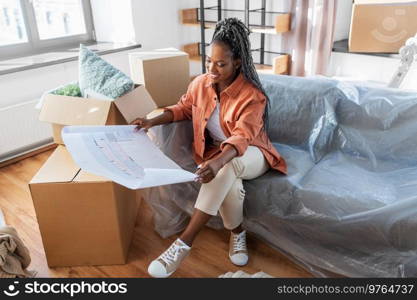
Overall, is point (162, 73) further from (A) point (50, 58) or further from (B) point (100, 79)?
(A) point (50, 58)

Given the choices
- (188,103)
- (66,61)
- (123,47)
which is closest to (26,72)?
(66,61)

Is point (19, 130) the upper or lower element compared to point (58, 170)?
lower

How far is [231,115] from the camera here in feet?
4.64

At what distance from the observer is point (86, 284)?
3.88 feet

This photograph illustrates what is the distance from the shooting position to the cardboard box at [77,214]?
4.41 ft

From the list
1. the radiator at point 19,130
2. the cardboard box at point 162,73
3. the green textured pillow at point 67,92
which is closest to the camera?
the green textured pillow at point 67,92

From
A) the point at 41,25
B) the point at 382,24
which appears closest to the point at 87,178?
the point at 41,25

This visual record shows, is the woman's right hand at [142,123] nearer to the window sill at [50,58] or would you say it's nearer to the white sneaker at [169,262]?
the white sneaker at [169,262]

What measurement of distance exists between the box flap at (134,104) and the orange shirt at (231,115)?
11cm

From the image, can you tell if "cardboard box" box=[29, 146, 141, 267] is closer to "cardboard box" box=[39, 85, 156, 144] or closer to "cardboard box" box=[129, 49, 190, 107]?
"cardboard box" box=[39, 85, 156, 144]

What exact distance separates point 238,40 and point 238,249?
2.74 feet

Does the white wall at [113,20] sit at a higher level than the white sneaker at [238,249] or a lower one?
higher

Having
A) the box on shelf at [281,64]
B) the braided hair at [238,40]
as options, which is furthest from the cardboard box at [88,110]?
the box on shelf at [281,64]

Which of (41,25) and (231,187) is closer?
(231,187)
